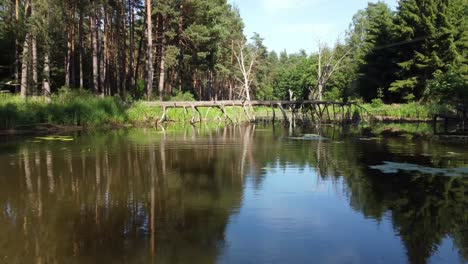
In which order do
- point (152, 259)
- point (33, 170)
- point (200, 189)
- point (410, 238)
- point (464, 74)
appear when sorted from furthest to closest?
1. point (464, 74)
2. point (33, 170)
3. point (200, 189)
4. point (410, 238)
5. point (152, 259)

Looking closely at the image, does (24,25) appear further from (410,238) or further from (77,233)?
(410,238)

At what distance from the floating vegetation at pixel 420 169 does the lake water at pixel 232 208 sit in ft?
0.20

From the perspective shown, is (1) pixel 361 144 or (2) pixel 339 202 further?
(1) pixel 361 144

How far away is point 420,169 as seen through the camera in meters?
14.7

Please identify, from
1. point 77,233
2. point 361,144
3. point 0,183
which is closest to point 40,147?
point 0,183

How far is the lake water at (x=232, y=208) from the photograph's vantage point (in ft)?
24.1

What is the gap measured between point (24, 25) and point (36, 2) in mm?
2083

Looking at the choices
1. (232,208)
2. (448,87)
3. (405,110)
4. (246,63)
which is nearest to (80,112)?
(232,208)

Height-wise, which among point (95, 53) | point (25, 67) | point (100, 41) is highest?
point (100, 41)

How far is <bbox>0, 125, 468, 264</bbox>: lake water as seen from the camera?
736 centimetres

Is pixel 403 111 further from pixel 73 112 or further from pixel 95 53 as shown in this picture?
pixel 73 112

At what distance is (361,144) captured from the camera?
75.9 feet

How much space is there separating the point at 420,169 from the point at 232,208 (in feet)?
25.1

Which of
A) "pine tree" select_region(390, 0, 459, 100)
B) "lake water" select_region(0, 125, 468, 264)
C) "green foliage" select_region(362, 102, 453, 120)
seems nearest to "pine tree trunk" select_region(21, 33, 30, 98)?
"lake water" select_region(0, 125, 468, 264)
